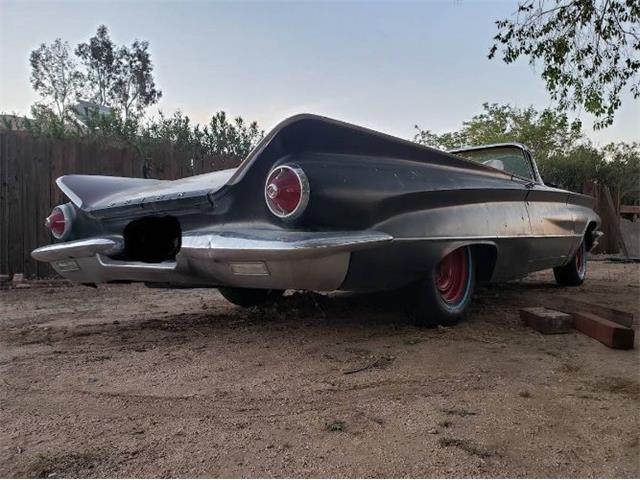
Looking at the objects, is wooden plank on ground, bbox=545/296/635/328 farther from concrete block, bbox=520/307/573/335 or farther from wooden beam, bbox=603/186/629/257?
wooden beam, bbox=603/186/629/257

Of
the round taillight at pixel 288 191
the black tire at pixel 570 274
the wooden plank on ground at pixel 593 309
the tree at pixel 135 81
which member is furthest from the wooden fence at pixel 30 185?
the tree at pixel 135 81

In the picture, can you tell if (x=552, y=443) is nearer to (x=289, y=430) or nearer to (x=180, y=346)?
(x=289, y=430)

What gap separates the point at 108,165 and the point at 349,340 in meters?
4.96

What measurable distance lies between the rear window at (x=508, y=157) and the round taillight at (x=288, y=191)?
3052mm

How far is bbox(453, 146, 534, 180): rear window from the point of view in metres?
5.17

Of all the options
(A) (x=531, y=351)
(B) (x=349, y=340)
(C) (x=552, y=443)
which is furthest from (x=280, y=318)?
(C) (x=552, y=443)

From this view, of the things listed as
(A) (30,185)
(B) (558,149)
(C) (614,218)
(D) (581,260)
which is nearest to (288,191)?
(D) (581,260)

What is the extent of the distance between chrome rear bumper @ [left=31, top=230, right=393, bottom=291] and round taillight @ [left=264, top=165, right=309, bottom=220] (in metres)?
0.11

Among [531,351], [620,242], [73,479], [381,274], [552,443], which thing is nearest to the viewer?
[73,479]

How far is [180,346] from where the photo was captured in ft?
10.2

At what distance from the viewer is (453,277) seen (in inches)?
140

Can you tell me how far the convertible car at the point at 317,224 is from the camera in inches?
101

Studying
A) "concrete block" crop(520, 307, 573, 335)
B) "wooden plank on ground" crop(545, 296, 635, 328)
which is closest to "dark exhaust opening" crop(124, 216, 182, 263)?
"concrete block" crop(520, 307, 573, 335)

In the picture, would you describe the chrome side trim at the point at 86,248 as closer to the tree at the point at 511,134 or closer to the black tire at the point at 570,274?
the black tire at the point at 570,274
